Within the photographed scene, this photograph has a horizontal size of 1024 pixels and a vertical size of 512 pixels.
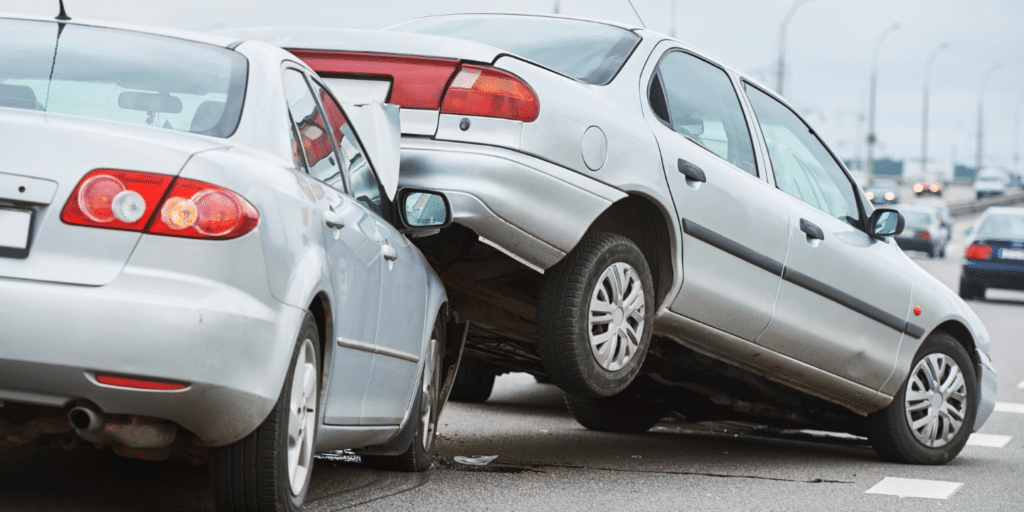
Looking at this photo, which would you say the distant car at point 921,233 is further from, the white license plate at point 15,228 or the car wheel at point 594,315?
the white license plate at point 15,228

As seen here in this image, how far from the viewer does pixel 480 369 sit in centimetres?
938

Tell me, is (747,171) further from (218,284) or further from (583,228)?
(218,284)

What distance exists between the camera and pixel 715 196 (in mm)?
5973

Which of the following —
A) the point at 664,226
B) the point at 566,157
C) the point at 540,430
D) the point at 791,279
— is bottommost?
the point at 540,430

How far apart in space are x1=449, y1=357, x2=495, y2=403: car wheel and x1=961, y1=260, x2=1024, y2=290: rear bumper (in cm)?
1552

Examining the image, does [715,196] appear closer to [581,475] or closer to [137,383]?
[581,475]

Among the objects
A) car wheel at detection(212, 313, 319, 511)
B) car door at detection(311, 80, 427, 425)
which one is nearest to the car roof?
car door at detection(311, 80, 427, 425)

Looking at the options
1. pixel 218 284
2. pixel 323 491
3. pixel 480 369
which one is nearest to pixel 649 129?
pixel 323 491

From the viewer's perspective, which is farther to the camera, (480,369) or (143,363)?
(480,369)

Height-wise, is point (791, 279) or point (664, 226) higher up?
point (664, 226)

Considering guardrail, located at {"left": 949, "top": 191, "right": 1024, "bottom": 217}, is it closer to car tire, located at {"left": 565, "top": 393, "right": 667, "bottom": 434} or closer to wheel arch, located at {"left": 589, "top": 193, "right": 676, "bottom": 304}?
car tire, located at {"left": 565, "top": 393, "right": 667, "bottom": 434}

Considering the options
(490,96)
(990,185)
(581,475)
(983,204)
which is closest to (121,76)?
(490,96)

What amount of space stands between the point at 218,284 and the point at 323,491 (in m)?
1.89

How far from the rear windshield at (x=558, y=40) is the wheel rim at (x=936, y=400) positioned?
2789mm
